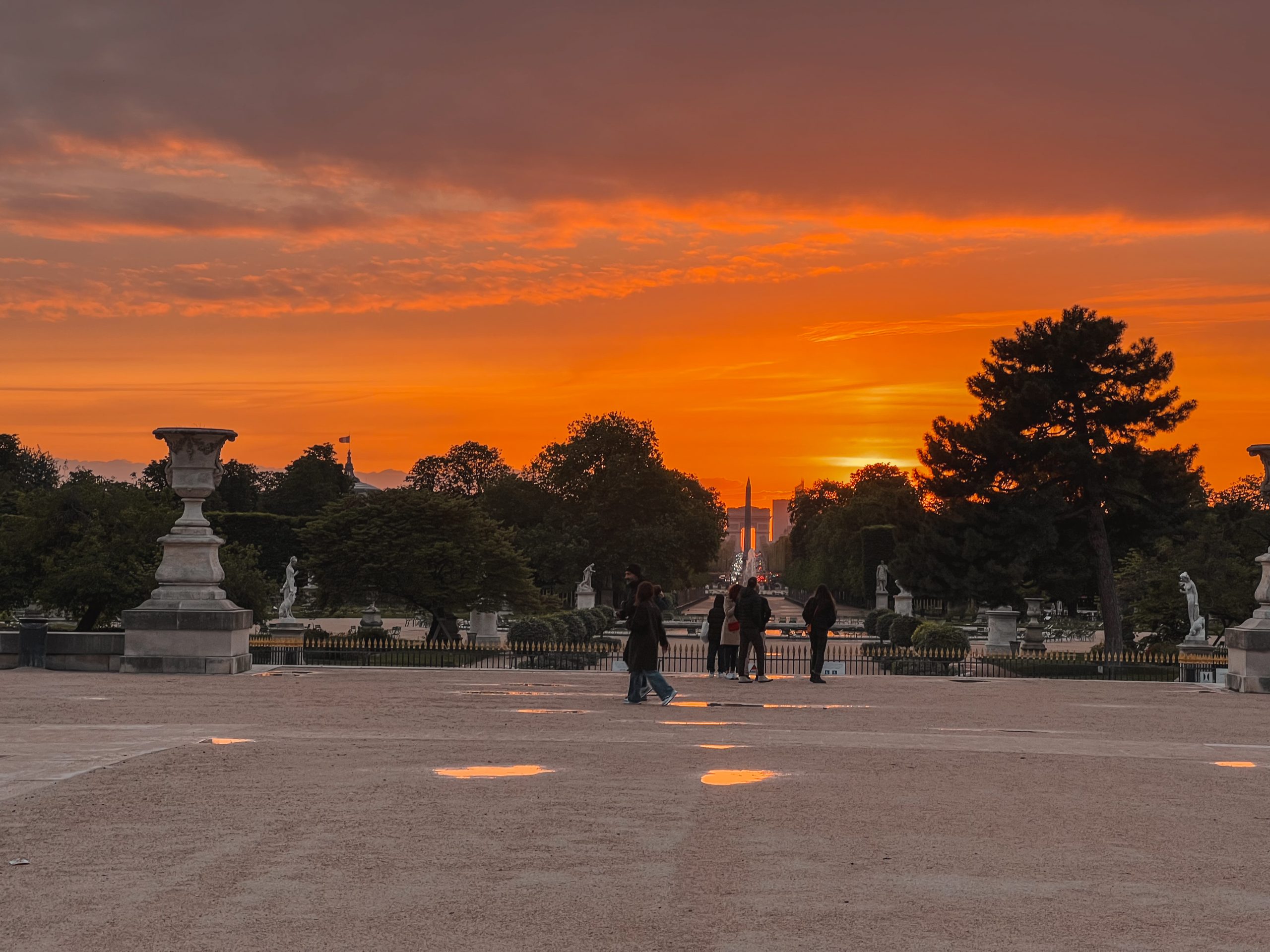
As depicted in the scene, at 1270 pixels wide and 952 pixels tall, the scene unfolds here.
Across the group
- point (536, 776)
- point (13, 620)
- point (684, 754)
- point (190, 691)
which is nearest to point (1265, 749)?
point (684, 754)

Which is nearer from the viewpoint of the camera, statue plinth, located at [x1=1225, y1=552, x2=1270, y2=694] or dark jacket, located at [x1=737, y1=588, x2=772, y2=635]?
statue plinth, located at [x1=1225, y1=552, x2=1270, y2=694]

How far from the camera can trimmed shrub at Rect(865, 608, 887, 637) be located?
2554 inches

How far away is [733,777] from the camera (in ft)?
39.3

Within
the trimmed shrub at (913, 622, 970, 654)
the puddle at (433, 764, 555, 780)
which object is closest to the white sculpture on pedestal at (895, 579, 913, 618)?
the trimmed shrub at (913, 622, 970, 654)

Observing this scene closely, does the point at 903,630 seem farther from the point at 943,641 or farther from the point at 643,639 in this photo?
the point at 643,639

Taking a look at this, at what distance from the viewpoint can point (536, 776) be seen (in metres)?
11.8

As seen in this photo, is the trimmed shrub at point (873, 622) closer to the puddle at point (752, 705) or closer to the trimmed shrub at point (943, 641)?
the trimmed shrub at point (943, 641)

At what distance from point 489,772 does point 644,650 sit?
6975mm

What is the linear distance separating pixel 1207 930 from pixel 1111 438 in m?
46.8

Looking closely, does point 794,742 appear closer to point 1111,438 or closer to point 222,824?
point 222,824

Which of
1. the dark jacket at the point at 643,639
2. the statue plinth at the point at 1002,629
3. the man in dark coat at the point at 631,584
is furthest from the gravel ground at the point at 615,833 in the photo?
the statue plinth at the point at 1002,629

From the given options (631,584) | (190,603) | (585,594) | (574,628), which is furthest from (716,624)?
(585,594)

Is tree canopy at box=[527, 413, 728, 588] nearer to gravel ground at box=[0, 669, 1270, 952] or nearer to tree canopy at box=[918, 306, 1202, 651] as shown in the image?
tree canopy at box=[918, 306, 1202, 651]

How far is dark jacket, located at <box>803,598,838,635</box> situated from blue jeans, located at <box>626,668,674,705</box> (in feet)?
20.4
